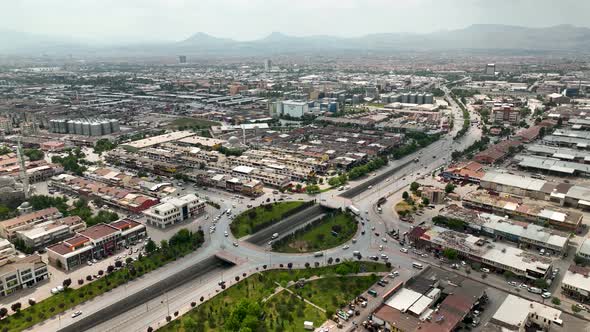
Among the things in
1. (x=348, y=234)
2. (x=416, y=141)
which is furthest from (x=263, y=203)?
(x=416, y=141)

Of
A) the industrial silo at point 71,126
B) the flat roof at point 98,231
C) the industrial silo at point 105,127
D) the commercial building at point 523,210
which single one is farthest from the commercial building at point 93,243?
the industrial silo at point 71,126

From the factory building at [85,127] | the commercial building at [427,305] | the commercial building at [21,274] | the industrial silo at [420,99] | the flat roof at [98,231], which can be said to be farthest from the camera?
the industrial silo at [420,99]

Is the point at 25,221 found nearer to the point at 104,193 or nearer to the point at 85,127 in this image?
the point at 104,193

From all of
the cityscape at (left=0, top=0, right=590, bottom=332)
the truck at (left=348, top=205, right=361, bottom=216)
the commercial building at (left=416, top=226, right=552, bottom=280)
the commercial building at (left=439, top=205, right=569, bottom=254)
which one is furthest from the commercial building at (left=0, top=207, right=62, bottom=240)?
the commercial building at (left=439, top=205, right=569, bottom=254)

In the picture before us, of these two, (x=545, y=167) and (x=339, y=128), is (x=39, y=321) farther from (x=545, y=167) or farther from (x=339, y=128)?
(x=339, y=128)

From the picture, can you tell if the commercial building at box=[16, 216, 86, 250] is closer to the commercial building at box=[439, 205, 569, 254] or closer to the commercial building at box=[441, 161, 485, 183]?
the commercial building at box=[439, 205, 569, 254]

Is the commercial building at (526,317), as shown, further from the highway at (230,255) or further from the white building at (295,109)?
the white building at (295,109)

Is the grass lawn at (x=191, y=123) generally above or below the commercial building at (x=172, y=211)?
above

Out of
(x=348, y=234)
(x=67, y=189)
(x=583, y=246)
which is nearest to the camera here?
(x=583, y=246)
